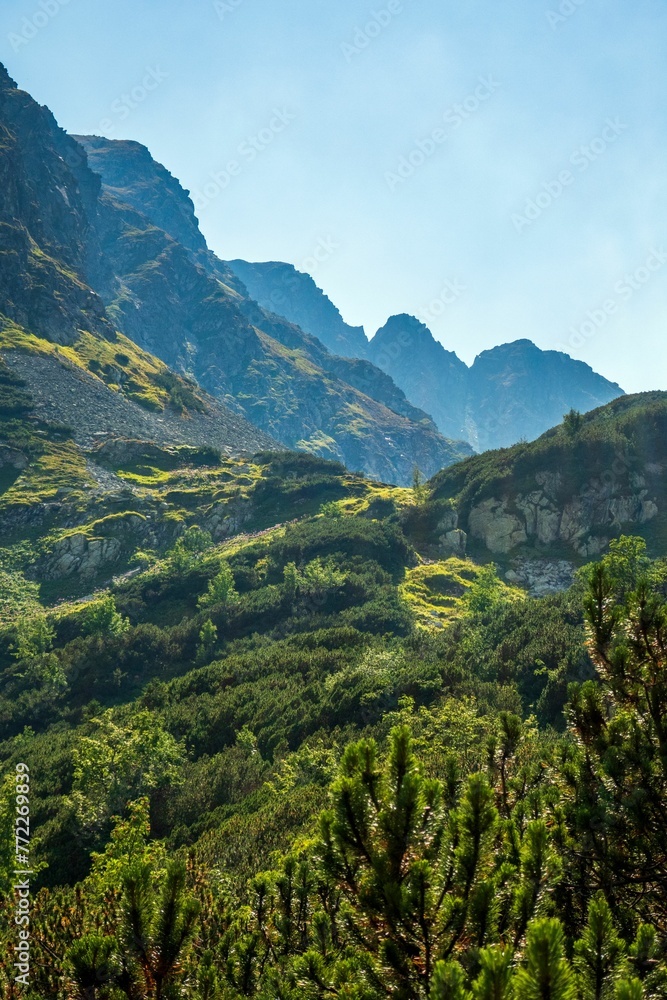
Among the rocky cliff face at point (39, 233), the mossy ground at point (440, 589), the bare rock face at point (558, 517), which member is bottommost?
the mossy ground at point (440, 589)

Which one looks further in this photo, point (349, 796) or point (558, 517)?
point (558, 517)

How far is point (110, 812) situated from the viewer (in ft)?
72.0

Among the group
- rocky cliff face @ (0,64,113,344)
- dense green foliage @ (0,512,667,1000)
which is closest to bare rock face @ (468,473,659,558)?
dense green foliage @ (0,512,667,1000)

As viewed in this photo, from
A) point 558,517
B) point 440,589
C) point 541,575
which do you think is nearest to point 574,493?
point 558,517

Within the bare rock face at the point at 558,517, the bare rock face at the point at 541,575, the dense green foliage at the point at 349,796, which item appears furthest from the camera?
the bare rock face at the point at 558,517

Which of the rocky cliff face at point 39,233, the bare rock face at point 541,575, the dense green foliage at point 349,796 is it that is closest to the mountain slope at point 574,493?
the bare rock face at point 541,575

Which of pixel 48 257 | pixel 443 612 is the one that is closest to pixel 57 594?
pixel 443 612

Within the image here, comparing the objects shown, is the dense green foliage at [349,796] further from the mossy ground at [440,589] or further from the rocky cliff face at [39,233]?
the rocky cliff face at [39,233]

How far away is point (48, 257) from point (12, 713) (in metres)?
140

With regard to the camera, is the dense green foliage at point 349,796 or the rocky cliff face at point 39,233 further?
the rocky cliff face at point 39,233

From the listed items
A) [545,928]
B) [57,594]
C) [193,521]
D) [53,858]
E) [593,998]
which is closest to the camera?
[545,928]

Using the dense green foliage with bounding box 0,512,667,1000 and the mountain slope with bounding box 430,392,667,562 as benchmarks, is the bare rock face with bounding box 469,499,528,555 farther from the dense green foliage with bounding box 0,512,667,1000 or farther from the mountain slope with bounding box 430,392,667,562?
the dense green foliage with bounding box 0,512,667,1000

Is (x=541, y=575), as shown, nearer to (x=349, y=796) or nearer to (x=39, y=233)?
(x=349, y=796)

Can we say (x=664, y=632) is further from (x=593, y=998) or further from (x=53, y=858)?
(x=53, y=858)
